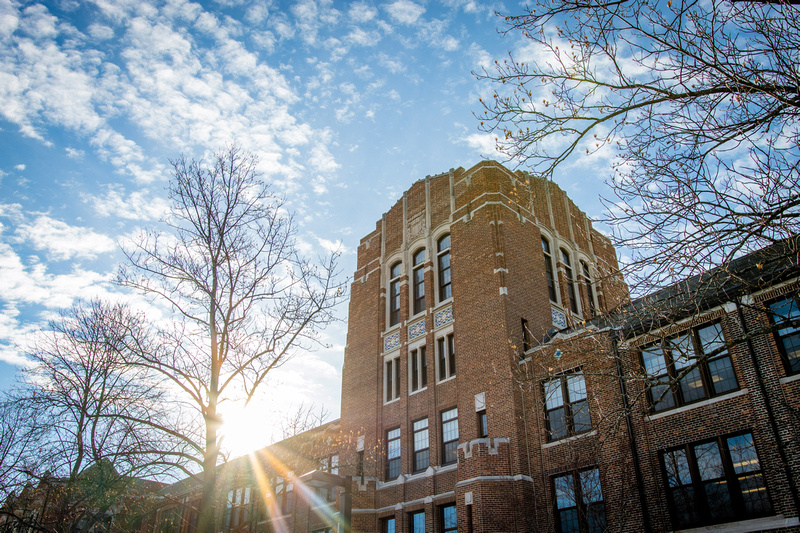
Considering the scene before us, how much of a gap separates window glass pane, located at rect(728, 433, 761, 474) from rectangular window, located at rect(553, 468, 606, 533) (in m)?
3.86

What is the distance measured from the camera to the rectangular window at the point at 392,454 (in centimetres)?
2328

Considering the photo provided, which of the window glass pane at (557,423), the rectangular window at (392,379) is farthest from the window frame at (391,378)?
the window glass pane at (557,423)

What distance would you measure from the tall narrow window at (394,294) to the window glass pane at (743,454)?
15.9 meters

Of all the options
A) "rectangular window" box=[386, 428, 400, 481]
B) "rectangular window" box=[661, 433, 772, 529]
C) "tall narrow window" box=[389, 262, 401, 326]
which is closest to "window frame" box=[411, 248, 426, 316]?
"tall narrow window" box=[389, 262, 401, 326]

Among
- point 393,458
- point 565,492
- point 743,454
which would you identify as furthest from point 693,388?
point 393,458

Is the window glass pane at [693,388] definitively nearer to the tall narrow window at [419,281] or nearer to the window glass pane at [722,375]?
the window glass pane at [722,375]

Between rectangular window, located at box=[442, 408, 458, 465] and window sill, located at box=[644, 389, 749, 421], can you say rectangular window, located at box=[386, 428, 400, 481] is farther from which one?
window sill, located at box=[644, 389, 749, 421]

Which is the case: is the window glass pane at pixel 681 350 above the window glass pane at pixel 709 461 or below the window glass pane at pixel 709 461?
above

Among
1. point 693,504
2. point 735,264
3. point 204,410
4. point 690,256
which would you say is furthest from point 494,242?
point 690,256

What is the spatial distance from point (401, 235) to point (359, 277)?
3605 mm

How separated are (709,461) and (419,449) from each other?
11094 mm

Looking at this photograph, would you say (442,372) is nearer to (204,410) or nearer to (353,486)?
(353,486)

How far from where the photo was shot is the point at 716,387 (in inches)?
611

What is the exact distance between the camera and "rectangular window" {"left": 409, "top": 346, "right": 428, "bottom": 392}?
24.2 m
